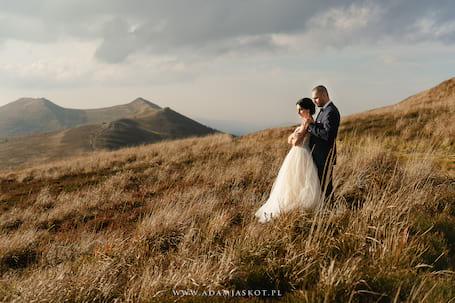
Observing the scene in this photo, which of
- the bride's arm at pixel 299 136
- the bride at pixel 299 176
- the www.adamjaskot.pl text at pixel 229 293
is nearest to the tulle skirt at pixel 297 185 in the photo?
the bride at pixel 299 176

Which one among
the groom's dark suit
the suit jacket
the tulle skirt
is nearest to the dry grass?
the tulle skirt

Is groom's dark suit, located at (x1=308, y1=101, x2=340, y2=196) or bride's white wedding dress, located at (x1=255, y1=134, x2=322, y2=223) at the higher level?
groom's dark suit, located at (x1=308, y1=101, x2=340, y2=196)

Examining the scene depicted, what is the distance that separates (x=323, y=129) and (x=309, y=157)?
2.11ft

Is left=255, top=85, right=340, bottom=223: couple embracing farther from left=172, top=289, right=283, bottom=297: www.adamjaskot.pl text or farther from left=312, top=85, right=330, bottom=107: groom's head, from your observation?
left=172, top=289, right=283, bottom=297: www.adamjaskot.pl text

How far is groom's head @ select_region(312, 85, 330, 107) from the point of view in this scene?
5.31 meters

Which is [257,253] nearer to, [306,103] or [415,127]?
[306,103]

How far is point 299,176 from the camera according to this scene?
5492 mm

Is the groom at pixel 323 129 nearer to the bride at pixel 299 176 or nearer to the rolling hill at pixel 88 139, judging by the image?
the bride at pixel 299 176

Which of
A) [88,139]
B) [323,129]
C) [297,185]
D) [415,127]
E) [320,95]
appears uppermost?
[320,95]

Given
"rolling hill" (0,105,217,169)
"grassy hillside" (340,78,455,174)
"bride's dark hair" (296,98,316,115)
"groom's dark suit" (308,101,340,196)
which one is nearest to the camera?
"groom's dark suit" (308,101,340,196)

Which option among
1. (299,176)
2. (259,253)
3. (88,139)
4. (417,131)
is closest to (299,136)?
(299,176)

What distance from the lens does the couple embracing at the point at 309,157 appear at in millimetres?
5180

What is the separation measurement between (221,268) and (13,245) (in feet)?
17.9

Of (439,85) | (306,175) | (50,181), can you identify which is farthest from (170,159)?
(439,85)
